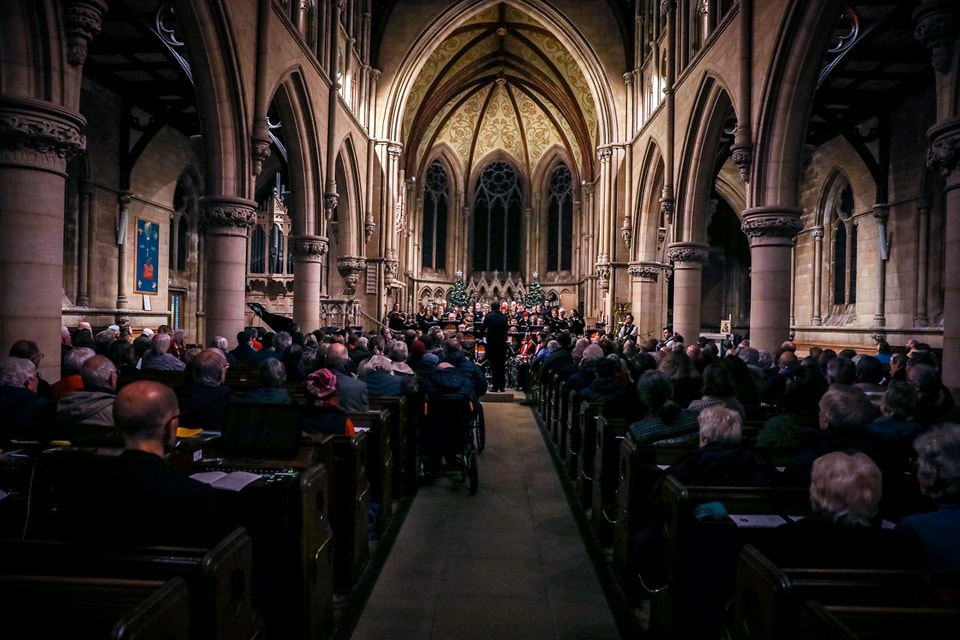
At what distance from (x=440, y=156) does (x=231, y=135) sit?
23.8 m

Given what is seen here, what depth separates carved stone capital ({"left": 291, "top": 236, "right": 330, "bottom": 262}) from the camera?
14668mm

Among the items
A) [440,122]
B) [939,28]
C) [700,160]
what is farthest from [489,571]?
[440,122]

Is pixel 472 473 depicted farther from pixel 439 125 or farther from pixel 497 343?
pixel 439 125

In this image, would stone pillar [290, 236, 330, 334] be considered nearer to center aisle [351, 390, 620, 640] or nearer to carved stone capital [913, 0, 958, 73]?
center aisle [351, 390, 620, 640]

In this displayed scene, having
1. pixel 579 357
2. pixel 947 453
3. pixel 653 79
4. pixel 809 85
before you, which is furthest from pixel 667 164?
pixel 947 453

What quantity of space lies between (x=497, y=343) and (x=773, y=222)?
5.78m

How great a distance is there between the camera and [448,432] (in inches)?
275

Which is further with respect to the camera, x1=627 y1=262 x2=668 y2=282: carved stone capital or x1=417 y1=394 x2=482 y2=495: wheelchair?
x1=627 y1=262 x2=668 y2=282: carved stone capital

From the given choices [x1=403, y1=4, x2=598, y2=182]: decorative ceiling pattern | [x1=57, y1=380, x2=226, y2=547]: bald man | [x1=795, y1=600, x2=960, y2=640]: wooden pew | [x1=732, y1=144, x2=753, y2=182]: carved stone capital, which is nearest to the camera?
[x1=795, y1=600, x2=960, y2=640]: wooden pew

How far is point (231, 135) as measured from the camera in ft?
34.8

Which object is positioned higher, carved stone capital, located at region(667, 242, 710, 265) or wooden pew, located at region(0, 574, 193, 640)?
carved stone capital, located at region(667, 242, 710, 265)

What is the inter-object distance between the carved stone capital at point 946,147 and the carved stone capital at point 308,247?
38.2ft

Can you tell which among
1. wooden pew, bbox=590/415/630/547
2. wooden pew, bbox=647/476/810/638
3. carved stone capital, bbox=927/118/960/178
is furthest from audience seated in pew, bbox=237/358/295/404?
carved stone capital, bbox=927/118/960/178

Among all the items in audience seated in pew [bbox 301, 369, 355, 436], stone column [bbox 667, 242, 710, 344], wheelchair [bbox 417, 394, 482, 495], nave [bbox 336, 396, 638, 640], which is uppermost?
stone column [bbox 667, 242, 710, 344]
